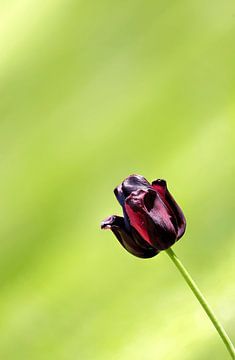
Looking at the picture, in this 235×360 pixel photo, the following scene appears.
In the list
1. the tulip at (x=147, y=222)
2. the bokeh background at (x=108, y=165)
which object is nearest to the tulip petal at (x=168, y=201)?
the tulip at (x=147, y=222)

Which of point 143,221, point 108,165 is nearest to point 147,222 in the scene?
point 143,221

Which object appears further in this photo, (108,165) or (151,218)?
(108,165)

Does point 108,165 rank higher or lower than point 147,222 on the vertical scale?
higher

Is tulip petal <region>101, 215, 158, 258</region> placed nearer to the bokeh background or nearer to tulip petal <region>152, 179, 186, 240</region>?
tulip petal <region>152, 179, 186, 240</region>

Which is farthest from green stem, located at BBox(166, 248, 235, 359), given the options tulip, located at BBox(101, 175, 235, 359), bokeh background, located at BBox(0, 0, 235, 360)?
bokeh background, located at BBox(0, 0, 235, 360)

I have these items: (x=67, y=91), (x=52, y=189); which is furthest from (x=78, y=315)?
(x=67, y=91)

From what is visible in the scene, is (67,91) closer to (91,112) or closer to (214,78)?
(91,112)

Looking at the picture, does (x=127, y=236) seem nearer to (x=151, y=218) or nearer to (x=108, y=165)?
(x=151, y=218)
